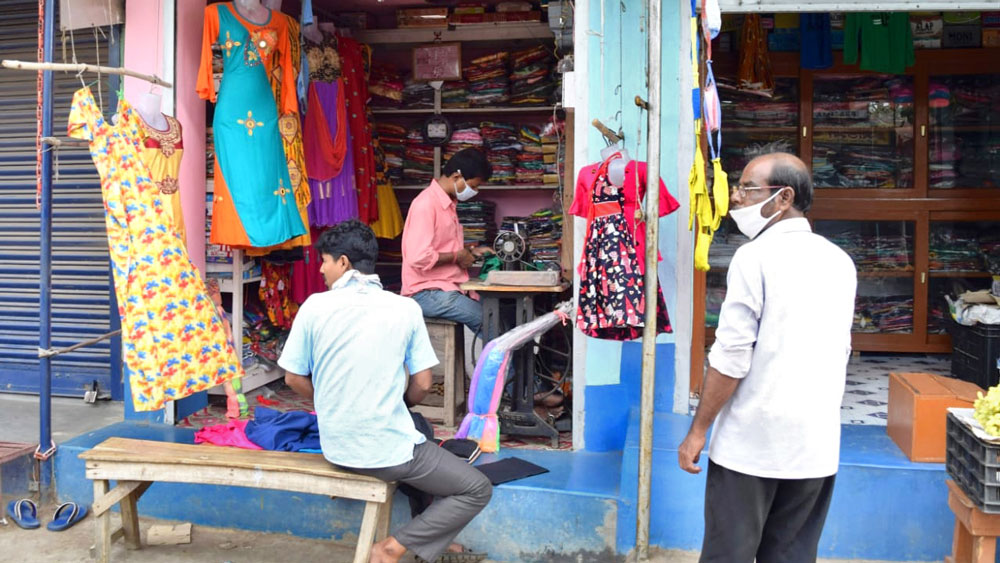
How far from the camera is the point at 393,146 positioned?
8250 mm

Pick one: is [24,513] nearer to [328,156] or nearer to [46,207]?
[46,207]

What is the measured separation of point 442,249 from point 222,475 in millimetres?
2343

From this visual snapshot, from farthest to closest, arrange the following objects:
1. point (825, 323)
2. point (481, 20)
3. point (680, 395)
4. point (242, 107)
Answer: point (481, 20)
point (242, 107)
point (680, 395)
point (825, 323)

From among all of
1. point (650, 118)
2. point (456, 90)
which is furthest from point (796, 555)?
point (456, 90)

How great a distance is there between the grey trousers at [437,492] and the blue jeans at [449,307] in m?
1.90

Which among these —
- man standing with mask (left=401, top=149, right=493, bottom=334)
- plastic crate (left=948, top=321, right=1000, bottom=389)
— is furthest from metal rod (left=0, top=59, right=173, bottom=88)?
plastic crate (left=948, top=321, right=1000, bottom=389)

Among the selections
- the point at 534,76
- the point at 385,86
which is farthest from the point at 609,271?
the point at 385,86

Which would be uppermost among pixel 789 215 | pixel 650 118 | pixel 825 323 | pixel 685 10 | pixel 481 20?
pixel 481 20

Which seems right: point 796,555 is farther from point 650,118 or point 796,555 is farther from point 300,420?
point 300,420

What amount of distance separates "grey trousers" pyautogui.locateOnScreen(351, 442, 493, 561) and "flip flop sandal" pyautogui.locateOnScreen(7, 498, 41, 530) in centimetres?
205

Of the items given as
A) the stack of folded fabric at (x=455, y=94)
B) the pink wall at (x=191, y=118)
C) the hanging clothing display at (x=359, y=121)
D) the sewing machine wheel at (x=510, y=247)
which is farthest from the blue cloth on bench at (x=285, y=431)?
the stack of folded fabric at (x=455, y=94)

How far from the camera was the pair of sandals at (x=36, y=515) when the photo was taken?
15.6 feet

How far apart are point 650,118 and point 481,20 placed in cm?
428

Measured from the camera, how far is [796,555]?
2.96 m
